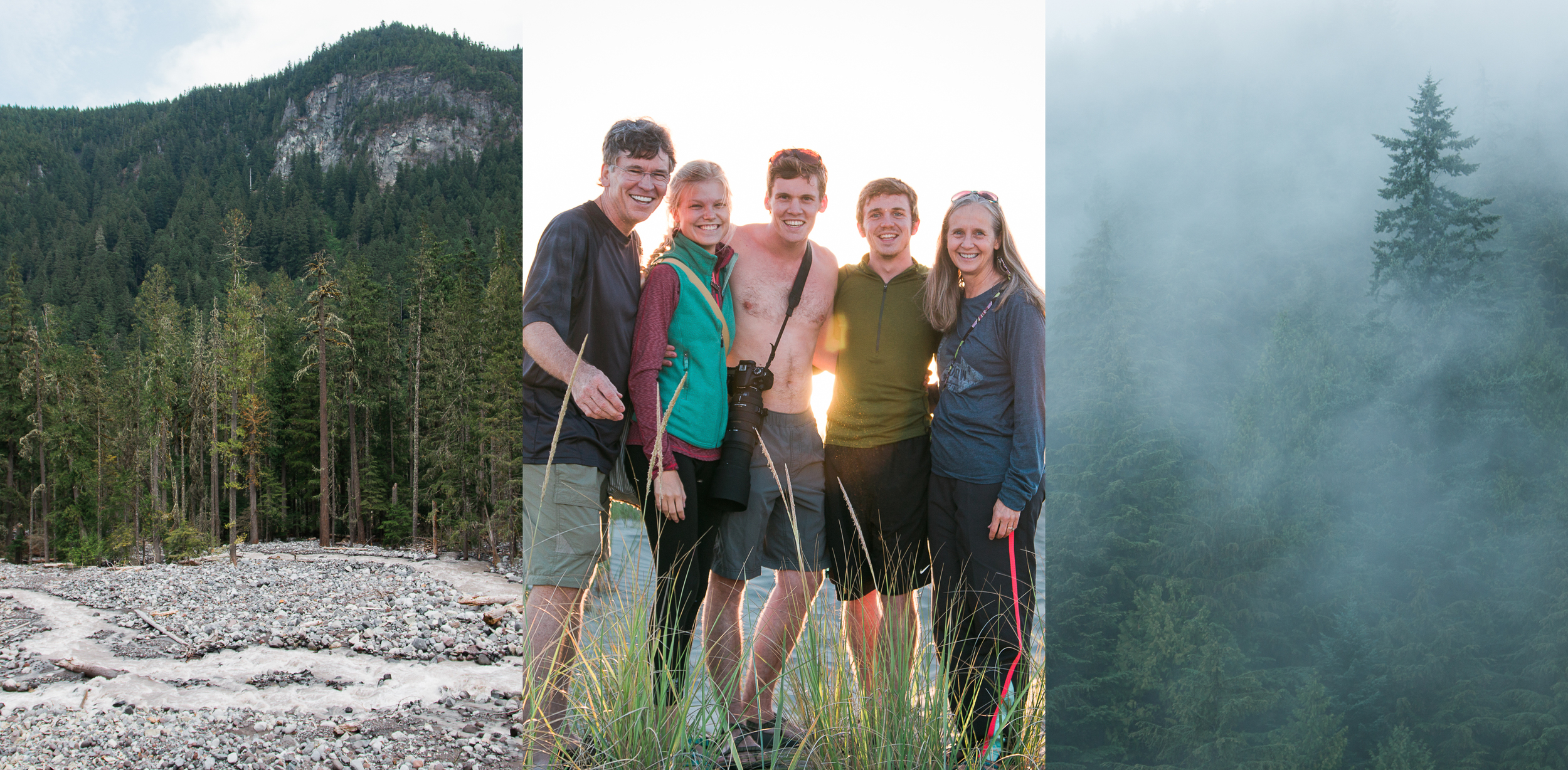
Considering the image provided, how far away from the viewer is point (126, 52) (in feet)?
Answer: 10.9

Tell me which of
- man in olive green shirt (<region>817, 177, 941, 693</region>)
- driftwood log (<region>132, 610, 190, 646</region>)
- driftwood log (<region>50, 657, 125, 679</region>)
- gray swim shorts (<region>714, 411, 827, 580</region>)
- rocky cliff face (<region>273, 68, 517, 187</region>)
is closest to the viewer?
gray swim shorts (<region>714, 411, 827, 580</region>)

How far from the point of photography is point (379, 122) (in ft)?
11.0

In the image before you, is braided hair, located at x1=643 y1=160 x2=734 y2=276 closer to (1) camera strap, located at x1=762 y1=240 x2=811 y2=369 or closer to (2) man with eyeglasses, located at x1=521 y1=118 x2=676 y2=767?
(2) man with eyeglasses, located at x1=521 y1=118 x2=676 y2=767

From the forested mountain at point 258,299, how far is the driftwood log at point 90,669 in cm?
45

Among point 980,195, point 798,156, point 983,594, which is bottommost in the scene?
point 983,594

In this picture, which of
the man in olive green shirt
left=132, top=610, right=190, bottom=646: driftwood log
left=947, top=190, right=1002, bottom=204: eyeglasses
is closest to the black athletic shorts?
the man in olive green shirt

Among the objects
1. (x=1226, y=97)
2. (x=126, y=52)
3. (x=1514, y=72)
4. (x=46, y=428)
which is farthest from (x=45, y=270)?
(x=1514, y=72)

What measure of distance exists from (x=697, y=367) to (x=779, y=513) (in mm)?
562

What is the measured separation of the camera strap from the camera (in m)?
2.52

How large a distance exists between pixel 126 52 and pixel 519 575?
2.86 metres


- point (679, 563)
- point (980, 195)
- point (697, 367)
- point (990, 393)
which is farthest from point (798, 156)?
point (679, 563)

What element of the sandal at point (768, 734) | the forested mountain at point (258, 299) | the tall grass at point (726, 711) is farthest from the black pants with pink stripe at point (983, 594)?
the forested mountain at point (258, 299)

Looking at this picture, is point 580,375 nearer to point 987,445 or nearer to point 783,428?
point 783,428

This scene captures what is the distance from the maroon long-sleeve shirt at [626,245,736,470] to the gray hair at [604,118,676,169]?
0.41 meters
